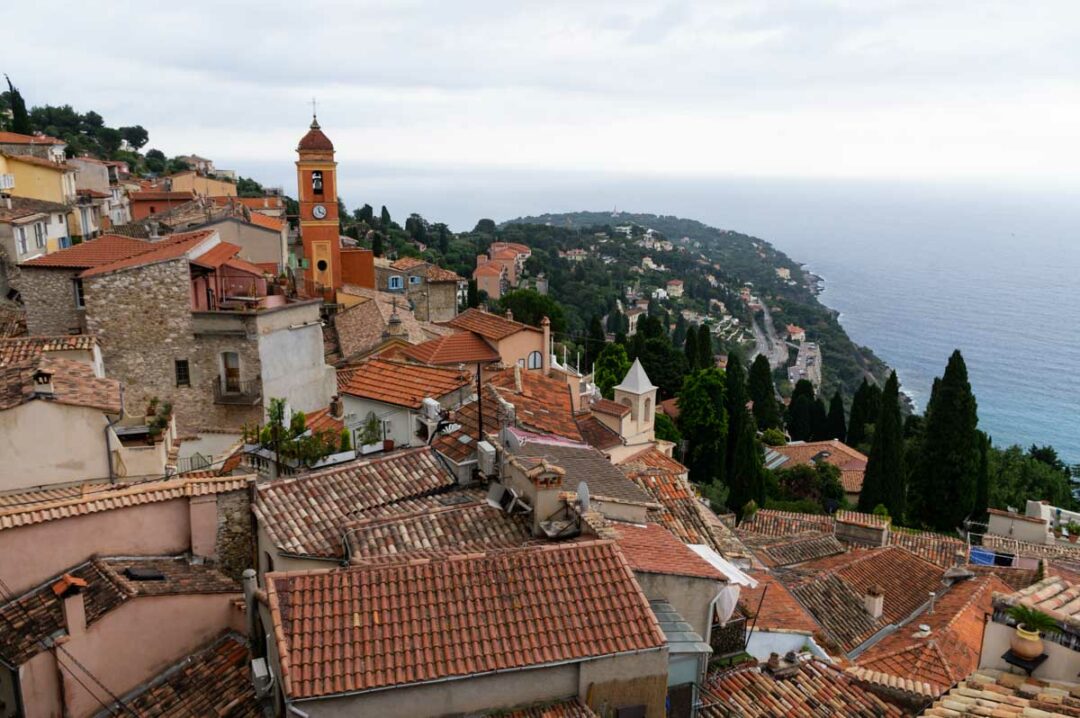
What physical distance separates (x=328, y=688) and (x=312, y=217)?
3337 centimetres

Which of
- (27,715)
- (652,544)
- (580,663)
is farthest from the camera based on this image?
(652,544)

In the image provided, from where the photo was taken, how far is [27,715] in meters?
8.15

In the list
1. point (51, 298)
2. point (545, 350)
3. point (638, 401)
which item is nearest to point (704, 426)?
point (638, 401)

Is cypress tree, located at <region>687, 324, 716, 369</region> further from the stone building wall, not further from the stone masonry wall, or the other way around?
the stone masonry wall

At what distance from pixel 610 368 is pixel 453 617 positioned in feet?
134

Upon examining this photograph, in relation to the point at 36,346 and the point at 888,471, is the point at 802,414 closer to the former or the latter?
the point at 888,471

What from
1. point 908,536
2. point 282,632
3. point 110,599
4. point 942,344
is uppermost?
point 282,632

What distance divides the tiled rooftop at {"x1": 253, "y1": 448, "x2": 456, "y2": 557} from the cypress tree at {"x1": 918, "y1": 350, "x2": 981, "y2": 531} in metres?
28.9

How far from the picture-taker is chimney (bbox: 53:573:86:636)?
8.13 m

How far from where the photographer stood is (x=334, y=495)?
1080cm

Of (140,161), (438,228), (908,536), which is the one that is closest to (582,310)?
(438,228)

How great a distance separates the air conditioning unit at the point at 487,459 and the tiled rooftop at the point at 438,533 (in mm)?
874

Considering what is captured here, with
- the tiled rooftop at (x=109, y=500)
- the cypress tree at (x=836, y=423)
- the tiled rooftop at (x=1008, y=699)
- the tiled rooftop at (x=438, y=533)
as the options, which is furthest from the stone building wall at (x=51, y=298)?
the cypress tree at (x=836, y=423)

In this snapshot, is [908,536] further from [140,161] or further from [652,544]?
[140,161]
